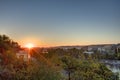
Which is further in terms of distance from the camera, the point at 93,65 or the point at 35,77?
the point at 93,65

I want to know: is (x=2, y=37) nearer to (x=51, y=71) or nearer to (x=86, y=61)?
(x=86, y=61)

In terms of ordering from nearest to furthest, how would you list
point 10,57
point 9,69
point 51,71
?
point 51,71, point 9,69, point 10,57

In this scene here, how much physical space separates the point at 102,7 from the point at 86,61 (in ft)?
6.18

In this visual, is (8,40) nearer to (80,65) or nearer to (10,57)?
(10,57)

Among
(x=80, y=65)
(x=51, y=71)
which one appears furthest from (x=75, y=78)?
(x=51, y=71)

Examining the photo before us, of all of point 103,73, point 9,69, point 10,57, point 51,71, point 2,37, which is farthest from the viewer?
point 2,37

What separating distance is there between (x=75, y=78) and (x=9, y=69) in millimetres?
1963

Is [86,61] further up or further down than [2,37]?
further down

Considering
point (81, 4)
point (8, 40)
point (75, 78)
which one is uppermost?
point (81, 4)

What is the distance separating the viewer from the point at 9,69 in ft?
21.6

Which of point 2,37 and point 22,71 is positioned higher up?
point 2,37

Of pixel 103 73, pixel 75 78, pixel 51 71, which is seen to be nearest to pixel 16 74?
pixel 51 71

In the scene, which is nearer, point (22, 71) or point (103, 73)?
point (22, 71)

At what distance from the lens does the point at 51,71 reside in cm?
575
